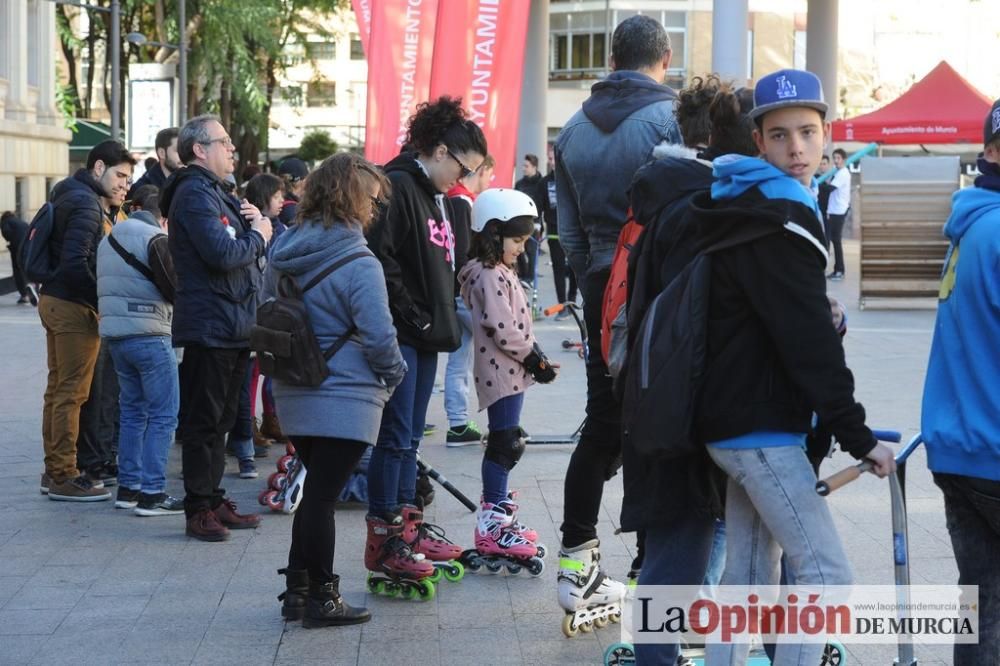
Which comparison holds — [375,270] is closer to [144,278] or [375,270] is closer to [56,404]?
[144,278]

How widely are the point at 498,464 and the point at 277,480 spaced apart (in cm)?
187

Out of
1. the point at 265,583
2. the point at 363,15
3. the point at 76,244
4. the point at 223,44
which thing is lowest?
the point at 265,583

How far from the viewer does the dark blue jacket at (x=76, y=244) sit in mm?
7664

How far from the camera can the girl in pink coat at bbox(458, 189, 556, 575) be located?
243 inches

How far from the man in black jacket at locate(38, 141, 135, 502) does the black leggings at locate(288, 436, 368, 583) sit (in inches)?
112

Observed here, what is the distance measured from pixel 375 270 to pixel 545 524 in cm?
224

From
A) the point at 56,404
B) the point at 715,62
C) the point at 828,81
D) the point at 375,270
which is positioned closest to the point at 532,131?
the point at 828,81

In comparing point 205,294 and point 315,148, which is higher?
point 315,148

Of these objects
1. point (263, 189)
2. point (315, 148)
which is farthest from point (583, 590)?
point (315, 148)

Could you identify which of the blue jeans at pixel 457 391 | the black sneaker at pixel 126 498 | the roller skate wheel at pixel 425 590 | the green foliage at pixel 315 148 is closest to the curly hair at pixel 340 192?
the roller skate wheel at pixel 425 590

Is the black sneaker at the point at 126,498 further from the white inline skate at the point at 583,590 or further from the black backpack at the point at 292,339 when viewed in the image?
the white inline skate at the point at 583,590

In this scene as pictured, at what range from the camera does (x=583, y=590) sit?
518 cm

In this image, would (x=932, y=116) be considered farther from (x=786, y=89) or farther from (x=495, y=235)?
(x=786, y=89)

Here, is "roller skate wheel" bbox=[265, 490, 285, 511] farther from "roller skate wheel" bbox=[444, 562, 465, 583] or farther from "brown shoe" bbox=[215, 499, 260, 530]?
"roller skate wheel" bbox=[444, 562, 465, 583]
